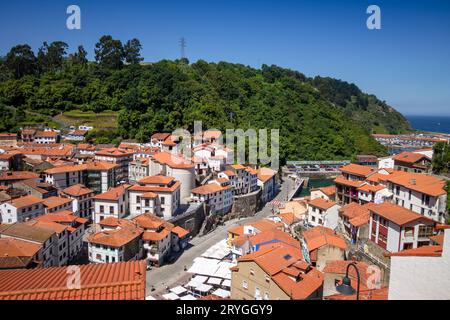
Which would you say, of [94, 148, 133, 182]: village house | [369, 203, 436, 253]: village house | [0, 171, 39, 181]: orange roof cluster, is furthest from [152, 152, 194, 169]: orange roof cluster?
[369, 203, 436, 253]: village house

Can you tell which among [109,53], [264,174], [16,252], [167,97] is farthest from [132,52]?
[16,252]

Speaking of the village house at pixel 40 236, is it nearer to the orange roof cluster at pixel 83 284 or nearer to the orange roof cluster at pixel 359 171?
the orange roof cluster at pixel 83 284

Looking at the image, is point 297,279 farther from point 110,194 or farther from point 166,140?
point 166,140

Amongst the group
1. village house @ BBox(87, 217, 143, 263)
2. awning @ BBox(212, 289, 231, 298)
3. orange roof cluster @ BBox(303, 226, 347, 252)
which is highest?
orange roof cluster @ BBox(303, 226, 347, 252)

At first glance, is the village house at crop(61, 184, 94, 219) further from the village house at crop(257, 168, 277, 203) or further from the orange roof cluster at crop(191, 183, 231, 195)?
the village house at crop(257, 168, 277, 203)
